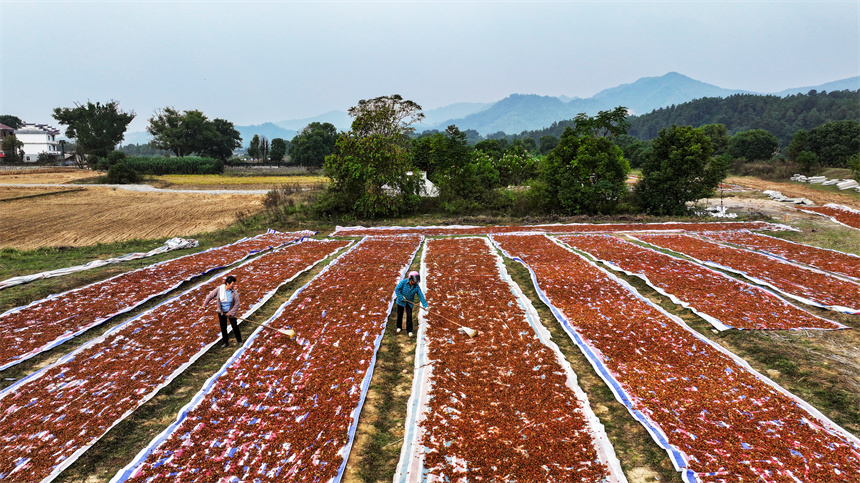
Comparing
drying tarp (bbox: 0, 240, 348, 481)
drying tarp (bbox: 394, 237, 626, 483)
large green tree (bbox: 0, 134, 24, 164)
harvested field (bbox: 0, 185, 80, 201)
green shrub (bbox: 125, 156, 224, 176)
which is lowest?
drying tarp (bbox: 0, 240, 348, 481)

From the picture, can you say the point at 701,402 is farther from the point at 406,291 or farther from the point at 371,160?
the point at 371,160

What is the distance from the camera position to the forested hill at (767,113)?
249 feet

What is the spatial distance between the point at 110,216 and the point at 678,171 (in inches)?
1244

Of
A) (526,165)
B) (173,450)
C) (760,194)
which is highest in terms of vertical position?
(526,165)

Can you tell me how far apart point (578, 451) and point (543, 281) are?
17.8 ft

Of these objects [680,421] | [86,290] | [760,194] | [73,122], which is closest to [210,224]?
[86,290]

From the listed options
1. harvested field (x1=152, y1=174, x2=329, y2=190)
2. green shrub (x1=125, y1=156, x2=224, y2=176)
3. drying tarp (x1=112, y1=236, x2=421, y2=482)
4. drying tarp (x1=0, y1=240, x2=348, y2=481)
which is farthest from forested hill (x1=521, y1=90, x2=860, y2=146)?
drying tarp (x1=0, y1=240, x2=348, y2=481)

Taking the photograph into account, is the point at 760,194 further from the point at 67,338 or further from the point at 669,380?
the point at 67,338

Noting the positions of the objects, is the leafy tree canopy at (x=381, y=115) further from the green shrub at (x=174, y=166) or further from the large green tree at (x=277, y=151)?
the large green tree at (x=277, y=151)

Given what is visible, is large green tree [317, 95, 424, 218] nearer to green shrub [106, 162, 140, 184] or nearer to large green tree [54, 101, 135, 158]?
green shrub [106, 162, 140, 184]

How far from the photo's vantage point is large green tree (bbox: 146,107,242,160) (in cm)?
5872

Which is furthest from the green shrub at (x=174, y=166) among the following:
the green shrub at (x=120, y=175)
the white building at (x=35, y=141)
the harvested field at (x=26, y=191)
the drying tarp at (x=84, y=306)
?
the drying tarp at (x=84, y=306)

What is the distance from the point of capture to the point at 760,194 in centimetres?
2577

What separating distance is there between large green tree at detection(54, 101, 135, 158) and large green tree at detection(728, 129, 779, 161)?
88.4 m
